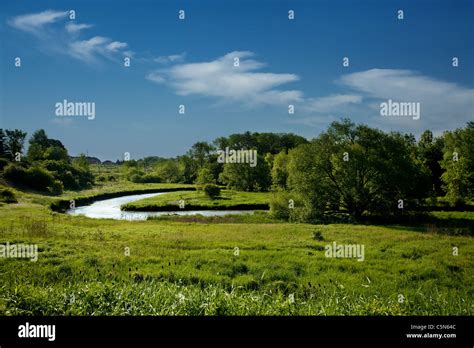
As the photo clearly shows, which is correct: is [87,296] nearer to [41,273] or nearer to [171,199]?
[41,273]

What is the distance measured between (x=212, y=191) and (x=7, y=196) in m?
21.7

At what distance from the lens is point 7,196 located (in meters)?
17.2

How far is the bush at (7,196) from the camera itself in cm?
1681

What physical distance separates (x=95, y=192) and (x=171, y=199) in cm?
834

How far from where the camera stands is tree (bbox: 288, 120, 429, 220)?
1092 inches

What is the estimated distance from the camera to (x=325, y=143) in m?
29.9

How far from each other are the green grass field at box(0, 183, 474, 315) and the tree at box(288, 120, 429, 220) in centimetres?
966

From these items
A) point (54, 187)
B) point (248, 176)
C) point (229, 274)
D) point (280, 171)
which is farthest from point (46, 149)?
point (248, 176)

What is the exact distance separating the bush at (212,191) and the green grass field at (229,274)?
16.5 meters

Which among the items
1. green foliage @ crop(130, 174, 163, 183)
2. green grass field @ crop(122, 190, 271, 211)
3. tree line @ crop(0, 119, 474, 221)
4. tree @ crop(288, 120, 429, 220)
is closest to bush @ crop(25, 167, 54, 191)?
tree line @ crop(0, 119, 474, 221)

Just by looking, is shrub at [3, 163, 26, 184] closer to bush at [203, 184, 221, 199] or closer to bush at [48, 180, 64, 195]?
bush at [48, 180, 64, 195]

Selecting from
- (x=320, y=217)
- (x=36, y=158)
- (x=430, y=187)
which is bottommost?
(x=320, y=217)

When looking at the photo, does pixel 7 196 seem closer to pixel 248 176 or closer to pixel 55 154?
pixel 55 154
